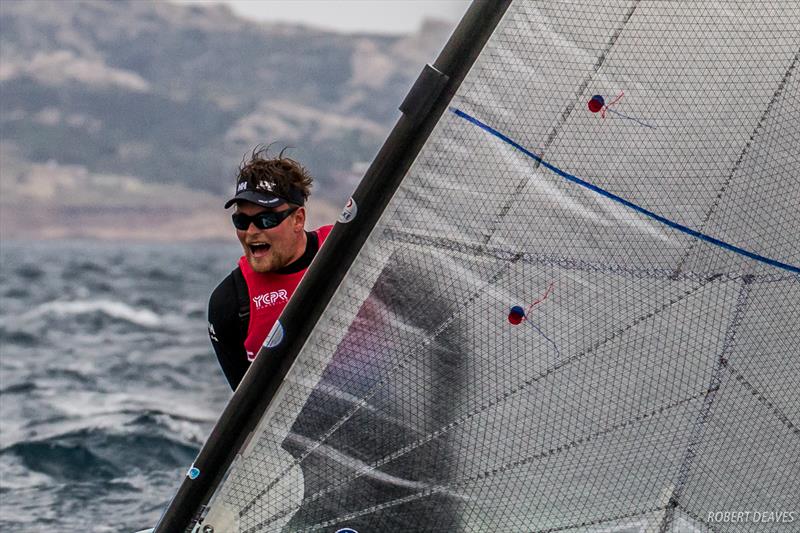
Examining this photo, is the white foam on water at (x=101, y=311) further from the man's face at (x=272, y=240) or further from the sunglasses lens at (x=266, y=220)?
the sunglasses lens at (x=266, y=220)

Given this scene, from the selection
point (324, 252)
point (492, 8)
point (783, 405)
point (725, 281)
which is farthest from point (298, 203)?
point (783, 405)

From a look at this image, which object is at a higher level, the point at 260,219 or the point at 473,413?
the point at 260,219

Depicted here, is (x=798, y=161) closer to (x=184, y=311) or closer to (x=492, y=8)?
(x=492, y=8)

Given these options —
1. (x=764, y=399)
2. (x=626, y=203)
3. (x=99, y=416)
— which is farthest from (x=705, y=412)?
(x=99, y=416)

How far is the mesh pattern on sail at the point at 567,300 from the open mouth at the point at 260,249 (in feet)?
2.13

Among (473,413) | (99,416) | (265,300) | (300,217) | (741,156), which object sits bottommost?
(473,413)

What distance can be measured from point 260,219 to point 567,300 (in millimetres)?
1010

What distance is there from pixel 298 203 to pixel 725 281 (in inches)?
51.8

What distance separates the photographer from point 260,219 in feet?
12.6

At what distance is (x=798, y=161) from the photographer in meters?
3.48

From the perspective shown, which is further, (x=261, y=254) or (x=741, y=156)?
(x=261, y=254)

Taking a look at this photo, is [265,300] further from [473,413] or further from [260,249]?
[473,413]

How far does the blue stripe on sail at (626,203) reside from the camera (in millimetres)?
3270

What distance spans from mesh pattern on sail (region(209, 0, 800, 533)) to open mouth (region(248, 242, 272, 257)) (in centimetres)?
65
